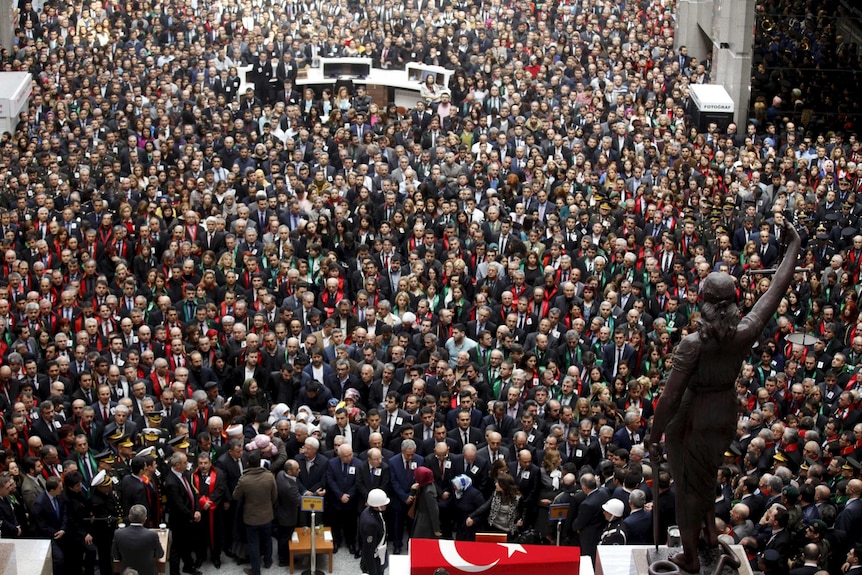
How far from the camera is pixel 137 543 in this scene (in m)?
14.1

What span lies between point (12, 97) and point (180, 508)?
14.3 metres

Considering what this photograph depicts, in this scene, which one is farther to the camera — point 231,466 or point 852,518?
point 231,466

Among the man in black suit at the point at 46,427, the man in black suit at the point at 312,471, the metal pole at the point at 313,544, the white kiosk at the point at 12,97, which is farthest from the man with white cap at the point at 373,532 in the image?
the white kiosk at the point at 12,97

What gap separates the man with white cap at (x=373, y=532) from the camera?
50.3 ft

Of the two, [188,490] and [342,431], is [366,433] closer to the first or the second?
[342,431]

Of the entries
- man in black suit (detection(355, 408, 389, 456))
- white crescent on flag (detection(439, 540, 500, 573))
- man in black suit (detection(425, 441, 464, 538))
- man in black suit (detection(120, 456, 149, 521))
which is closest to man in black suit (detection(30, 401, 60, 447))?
man in black suit (detection(120, 456, 149, 521))

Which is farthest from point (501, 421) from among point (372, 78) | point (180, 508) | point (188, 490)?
point (372, 78)

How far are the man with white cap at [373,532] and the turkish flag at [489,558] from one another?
1270 millimetres

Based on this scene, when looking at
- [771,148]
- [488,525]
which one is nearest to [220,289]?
[488,525]

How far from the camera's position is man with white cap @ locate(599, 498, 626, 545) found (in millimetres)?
14398

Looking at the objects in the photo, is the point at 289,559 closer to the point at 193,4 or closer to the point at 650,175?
the point at 650,175

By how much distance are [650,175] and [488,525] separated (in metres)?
10.1

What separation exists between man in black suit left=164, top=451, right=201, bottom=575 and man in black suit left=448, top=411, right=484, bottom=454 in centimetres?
304

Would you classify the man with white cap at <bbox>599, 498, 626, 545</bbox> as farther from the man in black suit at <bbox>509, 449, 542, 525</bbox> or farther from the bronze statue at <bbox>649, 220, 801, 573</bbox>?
the bronze statue at <bbox>649, 220, 801, 573</bbox>
